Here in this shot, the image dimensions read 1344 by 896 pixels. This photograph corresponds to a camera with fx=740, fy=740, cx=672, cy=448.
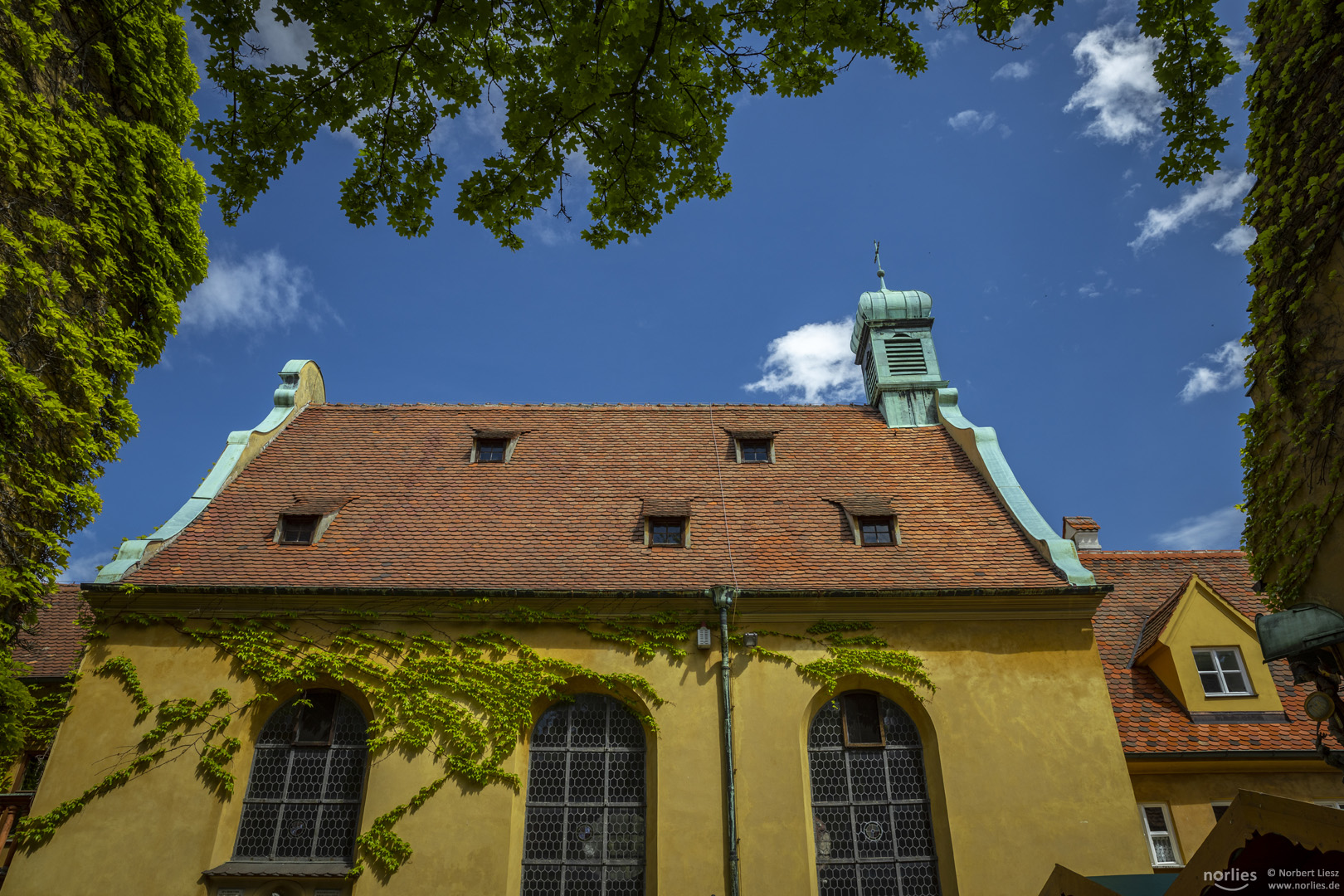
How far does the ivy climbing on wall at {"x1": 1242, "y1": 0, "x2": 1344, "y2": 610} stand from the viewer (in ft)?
20.0

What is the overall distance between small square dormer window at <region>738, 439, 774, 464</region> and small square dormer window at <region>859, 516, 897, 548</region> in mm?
2732

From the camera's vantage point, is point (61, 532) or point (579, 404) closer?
point (61, 532)

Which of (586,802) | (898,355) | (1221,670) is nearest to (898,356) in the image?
(898,355)

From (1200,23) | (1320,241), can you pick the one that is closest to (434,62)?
(1200,23)

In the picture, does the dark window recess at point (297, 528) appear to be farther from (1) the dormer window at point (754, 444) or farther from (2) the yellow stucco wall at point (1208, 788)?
(2) the yellow stucco wall at point (1208, 788)

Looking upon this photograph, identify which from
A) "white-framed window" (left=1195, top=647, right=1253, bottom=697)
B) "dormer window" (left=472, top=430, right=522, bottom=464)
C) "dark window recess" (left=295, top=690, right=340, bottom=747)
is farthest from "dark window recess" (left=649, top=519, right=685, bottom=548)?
"white-framed window" (left=1195, top=647, right=1253, bottom=697)

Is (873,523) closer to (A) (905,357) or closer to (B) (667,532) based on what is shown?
(B) (667,532)

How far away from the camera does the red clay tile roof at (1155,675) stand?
406 inches

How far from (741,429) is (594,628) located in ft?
20.8

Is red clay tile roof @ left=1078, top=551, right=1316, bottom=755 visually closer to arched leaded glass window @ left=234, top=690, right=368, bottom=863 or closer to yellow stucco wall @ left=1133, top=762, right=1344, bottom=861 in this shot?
yellow stucco wall @ left=1133, top=762, right=1344, bottom=861

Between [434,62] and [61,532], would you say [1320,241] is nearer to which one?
[434,62]

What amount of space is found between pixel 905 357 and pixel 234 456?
13.9m

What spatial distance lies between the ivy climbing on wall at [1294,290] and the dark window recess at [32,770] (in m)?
20.5

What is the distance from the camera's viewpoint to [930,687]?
10055mm
